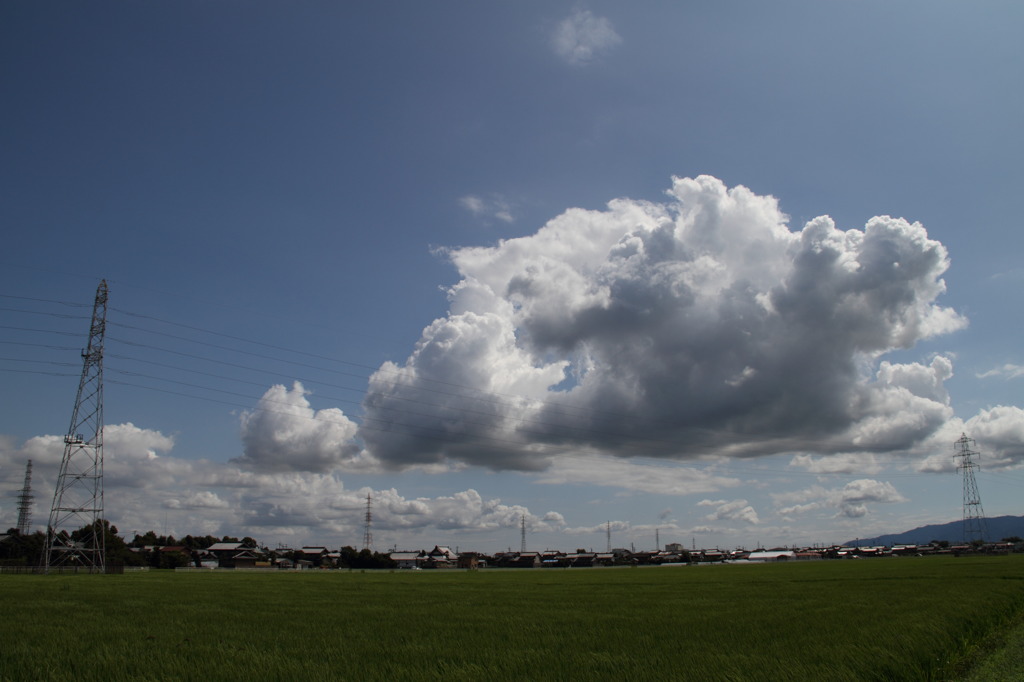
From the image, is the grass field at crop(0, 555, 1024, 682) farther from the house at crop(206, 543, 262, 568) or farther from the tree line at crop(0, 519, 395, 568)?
the house at crop(206, 543, 262, 568)

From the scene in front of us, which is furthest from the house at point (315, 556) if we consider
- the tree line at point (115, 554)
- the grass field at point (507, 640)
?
the grass field at point (507, 640)

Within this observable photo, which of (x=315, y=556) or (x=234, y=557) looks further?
(x=315, y=556)

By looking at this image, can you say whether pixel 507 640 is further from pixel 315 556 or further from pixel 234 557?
pixel 315 556

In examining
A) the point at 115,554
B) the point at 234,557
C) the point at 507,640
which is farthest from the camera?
the point at 234,557

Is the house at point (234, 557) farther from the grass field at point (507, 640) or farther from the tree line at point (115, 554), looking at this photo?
the grass field at point (507, 640)

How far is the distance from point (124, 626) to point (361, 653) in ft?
34.5

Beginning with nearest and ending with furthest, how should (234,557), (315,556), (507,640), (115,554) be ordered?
(507,640)
(115,554)
(234,557)
(315,556)

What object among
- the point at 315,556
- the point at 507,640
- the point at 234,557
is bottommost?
the point at 315,556

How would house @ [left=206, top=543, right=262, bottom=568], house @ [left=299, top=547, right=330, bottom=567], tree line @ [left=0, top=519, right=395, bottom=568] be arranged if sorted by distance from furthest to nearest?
house @ [left=299, top=547, right=330, bottom=567] → house @ [left=206, top=543, right=262, bottom=568] → tree line @ [left=0, top=519, right=395, bottom=568]

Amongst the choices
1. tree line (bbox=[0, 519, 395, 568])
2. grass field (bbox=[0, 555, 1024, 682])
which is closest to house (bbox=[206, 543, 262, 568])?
tree line (bbox=[0, 519, 395, 568])

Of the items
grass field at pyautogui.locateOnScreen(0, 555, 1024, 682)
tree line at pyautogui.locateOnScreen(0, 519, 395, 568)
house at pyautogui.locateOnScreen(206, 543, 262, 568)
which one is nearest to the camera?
grass field at pyautogui.locateOnScreen(0, 555, 1024, 682)

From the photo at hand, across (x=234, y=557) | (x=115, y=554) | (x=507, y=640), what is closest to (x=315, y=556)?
(x=234, y=557)

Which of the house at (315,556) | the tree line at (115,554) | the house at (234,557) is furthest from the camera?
the house at (315,556)

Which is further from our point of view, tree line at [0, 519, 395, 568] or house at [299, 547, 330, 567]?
house at [299, 547, 330, 567]
